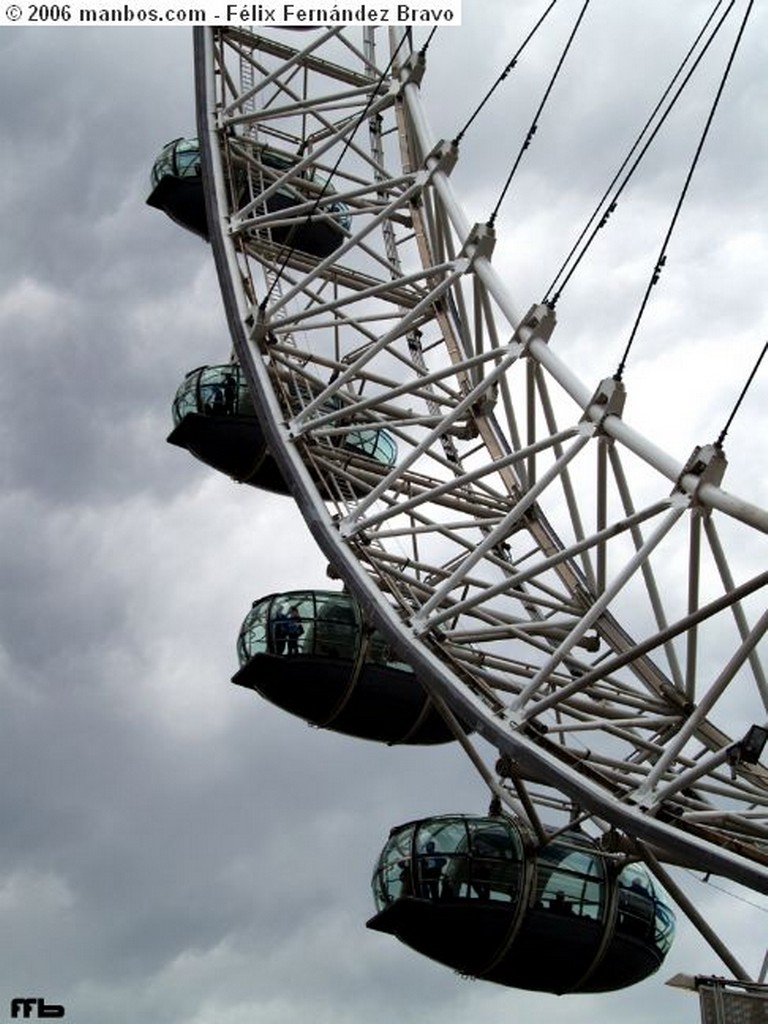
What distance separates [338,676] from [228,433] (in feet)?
24.1

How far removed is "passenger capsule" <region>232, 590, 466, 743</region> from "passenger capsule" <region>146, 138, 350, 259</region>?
7244 millimetres

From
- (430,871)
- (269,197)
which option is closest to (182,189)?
(269,197)

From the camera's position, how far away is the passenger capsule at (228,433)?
37.7 m

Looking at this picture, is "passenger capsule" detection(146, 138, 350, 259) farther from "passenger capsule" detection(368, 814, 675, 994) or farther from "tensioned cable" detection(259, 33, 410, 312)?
"passenger capsule" detection(368, 814, 675, 994)

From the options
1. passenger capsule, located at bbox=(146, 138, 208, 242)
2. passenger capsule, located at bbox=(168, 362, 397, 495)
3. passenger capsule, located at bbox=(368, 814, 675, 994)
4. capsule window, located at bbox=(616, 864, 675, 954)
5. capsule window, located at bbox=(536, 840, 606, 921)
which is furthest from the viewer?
passenger capsule, located at bbox=(146, 138, 208, 242)

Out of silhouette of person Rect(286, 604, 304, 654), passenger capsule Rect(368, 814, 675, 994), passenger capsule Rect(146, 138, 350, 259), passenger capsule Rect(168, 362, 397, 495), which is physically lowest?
passenger capsule Rect(368, 814, 675, 994)

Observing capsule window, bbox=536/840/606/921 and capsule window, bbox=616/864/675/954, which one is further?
capsule window, bbox=616/864/675/954

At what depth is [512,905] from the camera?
29125 millimetres

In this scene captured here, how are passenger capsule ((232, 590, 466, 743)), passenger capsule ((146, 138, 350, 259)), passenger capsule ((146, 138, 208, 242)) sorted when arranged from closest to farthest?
1. passenger capsule ((232, 590, 466, 743))
2. passenger capsule ((146, 138, 350, 259))
3. passenger capsule ((146, 138, 208, 242))

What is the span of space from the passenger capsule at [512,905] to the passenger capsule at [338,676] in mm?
2617

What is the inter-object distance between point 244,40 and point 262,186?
394cm

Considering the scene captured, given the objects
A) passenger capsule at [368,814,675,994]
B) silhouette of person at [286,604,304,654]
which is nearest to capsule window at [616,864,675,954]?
passenger capsule at [368,814,675,994]

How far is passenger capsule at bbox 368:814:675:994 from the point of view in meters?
29.1

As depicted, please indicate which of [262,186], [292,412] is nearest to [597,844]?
[292,412]
